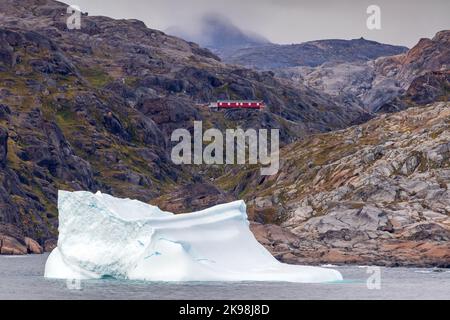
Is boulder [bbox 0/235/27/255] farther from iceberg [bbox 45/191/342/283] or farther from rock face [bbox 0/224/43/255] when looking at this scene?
iceberg [bbox 45/191/342/283]

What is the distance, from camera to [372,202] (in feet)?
529

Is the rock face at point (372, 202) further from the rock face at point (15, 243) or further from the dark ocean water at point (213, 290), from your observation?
the rock face at point (15, 243)

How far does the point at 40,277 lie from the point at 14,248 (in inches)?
3036

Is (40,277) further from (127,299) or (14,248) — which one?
(14,248)

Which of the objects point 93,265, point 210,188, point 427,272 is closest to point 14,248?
point 210,188

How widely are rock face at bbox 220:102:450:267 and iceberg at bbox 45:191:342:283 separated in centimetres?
5102

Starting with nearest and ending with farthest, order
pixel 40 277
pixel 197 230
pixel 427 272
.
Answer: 1. pixel 197 230
2. pixel 40 277
3. pixel 427 272

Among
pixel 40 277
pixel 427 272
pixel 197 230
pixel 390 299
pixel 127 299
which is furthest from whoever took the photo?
pixel 427 272

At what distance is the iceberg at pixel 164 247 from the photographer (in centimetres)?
8125

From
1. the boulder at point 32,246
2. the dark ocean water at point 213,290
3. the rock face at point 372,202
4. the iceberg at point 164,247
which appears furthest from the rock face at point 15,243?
the iceberg at point 164,247

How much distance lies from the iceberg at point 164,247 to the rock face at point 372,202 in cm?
5102

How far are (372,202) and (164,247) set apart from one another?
85.2 m

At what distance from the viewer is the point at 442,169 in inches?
6590

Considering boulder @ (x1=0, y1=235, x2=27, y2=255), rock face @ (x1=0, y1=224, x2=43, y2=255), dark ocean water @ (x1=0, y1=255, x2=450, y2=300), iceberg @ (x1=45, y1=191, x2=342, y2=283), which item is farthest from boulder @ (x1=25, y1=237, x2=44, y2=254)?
iceberg @ (x1=45, y1=191, x2=342, y2=283)
